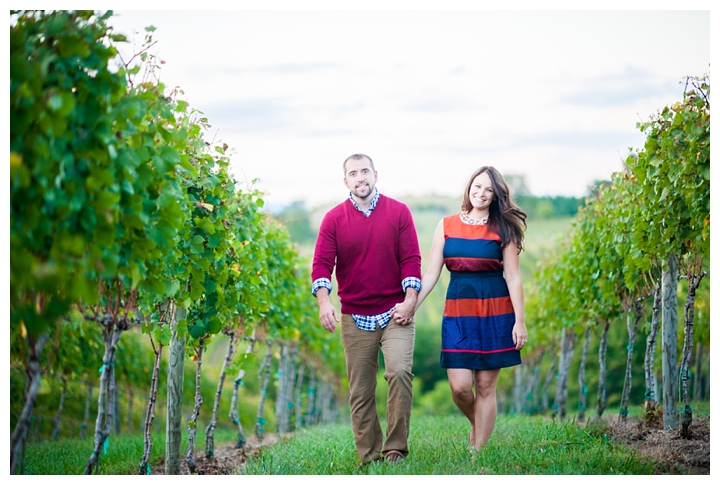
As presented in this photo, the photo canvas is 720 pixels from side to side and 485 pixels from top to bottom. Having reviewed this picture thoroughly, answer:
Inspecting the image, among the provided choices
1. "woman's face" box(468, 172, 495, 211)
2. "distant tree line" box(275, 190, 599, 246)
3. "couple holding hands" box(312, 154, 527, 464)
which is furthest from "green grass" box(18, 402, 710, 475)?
"distant tree line" box(275, 190, 599, 246)

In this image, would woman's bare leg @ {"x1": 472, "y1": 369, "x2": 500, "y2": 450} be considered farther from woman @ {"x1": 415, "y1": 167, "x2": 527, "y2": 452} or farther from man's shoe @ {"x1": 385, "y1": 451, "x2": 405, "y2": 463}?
man's shoe @ {"x1": 385, "y1": 451, "x2": 405, "y2": 463}

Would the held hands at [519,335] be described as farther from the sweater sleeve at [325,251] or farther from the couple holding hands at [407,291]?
the sweater sleeve at [325,251]

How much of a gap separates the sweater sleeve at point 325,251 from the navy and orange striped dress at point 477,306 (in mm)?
745

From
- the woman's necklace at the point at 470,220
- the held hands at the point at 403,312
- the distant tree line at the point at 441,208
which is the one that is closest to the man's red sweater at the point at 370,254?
the held hands at the point at 403,312

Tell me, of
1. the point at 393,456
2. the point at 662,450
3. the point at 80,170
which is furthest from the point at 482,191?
the point at 80,170

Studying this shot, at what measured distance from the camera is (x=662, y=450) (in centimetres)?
395

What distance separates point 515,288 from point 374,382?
109 centimetres

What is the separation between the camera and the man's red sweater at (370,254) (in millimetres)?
4047

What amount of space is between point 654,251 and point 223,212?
3.08 metres

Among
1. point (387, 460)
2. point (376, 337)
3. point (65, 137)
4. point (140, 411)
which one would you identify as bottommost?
point (140, 411)

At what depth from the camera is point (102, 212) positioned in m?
2.56

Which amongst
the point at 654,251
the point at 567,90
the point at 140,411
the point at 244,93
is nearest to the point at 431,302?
the point at 567,90

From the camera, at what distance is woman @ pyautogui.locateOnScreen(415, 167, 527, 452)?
407 centimetres

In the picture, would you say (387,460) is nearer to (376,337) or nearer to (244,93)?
(376,337)
